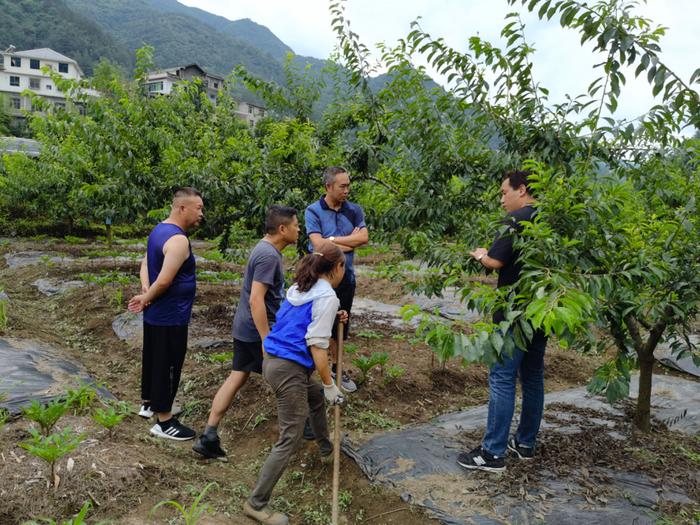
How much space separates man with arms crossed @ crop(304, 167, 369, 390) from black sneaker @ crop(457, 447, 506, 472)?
1.55 m

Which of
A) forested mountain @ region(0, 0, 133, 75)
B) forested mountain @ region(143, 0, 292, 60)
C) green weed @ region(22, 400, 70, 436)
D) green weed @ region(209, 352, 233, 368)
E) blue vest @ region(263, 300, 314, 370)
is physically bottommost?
green weed @ region(209, 352, 233, 368)

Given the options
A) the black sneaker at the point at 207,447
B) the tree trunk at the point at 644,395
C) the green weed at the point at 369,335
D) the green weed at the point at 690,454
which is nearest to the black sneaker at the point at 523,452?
the tree trunk at the point at 644,395

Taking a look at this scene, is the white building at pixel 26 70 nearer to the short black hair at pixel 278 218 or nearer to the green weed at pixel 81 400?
the green weed at pixel 81 400

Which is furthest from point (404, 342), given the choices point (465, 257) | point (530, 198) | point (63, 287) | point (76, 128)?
point (63, 287)

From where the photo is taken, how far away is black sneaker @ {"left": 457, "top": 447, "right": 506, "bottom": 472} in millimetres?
3535

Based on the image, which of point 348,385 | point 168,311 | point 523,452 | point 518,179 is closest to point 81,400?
point 168,311

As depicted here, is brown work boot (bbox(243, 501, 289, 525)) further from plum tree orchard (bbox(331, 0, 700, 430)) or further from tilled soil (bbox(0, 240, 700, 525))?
plum tree orchard (bbox(331, 0, 700, 430))

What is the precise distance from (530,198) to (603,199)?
485mm

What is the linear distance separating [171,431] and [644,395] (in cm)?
373

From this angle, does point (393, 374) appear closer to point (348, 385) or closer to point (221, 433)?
point (348, 385)

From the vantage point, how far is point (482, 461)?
3.57 meters

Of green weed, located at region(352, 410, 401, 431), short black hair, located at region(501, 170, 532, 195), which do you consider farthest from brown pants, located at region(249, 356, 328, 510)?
short black hair, located at region(501, 170, 532, 195)

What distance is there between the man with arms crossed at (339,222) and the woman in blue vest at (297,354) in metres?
1.34

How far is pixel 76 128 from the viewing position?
735 centimetres
